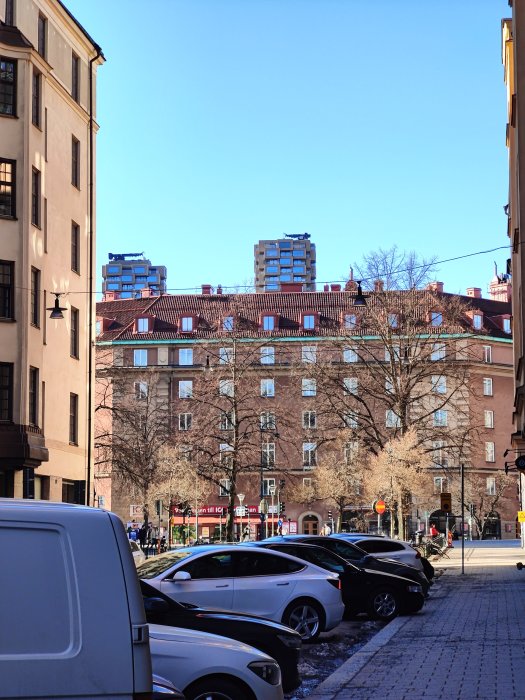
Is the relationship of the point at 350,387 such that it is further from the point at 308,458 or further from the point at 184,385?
the point at 184,385

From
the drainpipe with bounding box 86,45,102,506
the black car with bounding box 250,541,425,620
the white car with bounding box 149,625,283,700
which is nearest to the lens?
the white car with bounding box 149,625,283,700

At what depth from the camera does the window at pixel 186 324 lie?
105062 mm

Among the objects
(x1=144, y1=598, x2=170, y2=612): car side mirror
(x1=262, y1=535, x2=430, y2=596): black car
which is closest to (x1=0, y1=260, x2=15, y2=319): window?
(x1=262, y1=535, x2=430, y2=596): black car

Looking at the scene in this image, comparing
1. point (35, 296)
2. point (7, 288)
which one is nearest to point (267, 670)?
point (7, 288)

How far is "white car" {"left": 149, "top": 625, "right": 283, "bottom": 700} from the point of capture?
9.58 meters

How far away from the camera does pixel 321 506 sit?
10194cm

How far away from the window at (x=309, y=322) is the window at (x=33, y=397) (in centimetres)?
6708

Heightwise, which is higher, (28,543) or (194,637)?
(28,543)

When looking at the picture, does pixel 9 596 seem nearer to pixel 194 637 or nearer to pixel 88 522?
pixel 88 522

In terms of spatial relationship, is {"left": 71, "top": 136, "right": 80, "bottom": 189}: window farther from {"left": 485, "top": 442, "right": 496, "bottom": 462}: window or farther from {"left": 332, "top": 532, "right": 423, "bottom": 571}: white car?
{"left": 485, "top": 442, "right": 496, "bottom": 462}: window

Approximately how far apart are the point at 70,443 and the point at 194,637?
34.3 meters

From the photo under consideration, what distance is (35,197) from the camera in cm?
3950

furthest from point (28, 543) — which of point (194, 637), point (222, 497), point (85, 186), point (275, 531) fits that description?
point (222, 497)

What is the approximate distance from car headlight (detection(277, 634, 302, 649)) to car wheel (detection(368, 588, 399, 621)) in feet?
35.9
